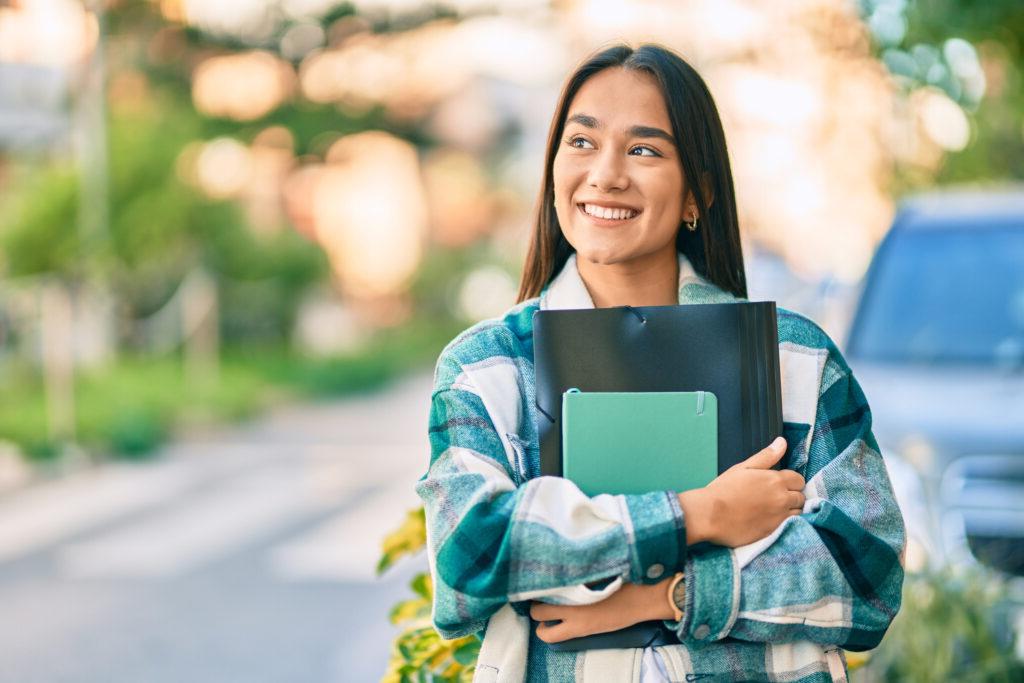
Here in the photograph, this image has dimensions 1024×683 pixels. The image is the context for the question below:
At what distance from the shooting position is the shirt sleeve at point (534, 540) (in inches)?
66.4

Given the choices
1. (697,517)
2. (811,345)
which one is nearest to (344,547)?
(811,345)

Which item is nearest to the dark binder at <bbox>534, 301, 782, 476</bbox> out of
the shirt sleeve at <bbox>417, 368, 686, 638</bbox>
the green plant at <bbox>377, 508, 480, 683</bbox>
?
the shirt sleeve at <bbox>417, 368, 686, 638</bbox>

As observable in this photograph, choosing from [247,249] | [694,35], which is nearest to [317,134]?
[247,249]

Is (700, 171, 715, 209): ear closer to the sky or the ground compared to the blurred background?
closer to the sky

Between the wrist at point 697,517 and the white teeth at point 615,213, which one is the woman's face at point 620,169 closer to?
the white teeth at point 615,213

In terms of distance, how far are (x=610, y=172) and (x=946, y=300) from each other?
11.9 ft

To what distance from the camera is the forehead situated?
6.25ft

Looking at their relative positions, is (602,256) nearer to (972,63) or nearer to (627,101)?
(627,101)

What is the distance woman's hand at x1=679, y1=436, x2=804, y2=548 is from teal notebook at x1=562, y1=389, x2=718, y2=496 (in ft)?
0.14

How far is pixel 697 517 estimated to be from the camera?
172 centimetres

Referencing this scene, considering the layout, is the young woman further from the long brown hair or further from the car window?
the car window

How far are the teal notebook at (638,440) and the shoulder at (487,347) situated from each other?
159 mm

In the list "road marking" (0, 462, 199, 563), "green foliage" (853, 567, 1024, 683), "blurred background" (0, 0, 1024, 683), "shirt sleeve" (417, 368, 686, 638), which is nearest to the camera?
"shirt sleeve" (417, 368, 686, 638)

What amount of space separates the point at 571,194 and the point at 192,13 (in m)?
19.0
